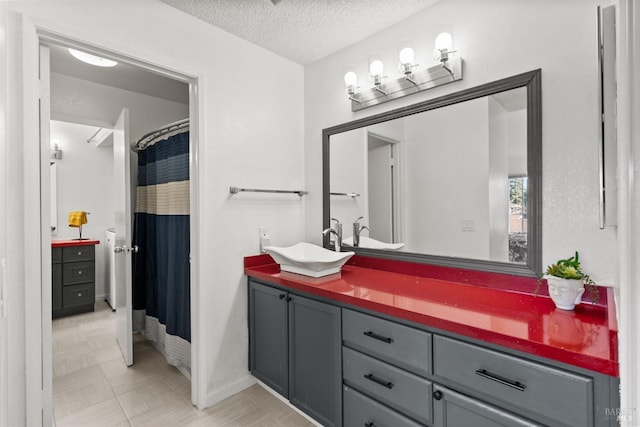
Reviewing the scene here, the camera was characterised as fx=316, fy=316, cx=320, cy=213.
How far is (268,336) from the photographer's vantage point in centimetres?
206

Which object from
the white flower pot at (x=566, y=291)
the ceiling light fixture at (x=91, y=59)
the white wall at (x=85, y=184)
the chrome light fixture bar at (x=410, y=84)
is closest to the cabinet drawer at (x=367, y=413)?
the white flower pot at (x=566, y=291)

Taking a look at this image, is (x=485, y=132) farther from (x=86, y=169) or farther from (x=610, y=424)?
(x=86, y=169)

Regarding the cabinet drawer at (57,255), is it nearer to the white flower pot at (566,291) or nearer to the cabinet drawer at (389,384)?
the cabinet drawer at (389,384)

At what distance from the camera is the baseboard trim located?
6.68ft

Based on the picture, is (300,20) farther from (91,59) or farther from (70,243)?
(70,243)

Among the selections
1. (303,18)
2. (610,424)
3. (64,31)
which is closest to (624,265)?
(610,424)

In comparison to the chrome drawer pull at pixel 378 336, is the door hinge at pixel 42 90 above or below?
above

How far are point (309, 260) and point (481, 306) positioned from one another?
93 cm

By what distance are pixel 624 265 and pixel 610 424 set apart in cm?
70

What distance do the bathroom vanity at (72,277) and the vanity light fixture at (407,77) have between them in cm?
364

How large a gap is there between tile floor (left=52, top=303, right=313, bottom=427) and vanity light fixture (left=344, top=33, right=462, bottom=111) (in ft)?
6.78

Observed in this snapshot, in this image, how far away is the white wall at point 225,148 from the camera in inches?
71.8

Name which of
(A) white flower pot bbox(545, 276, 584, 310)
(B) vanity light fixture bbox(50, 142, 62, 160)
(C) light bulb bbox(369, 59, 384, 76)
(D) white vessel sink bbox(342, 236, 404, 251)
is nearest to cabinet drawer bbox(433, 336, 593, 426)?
(A) white flower pot bbox(545, 276, 584, 310)

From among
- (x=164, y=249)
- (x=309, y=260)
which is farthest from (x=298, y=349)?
(x=164, y=249)
